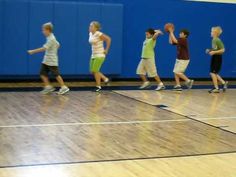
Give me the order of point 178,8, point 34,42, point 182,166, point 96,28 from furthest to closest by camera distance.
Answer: point 178,8
point 34,42
point 96,28
point 182,166

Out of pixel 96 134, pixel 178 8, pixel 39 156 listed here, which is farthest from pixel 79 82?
pixel 39 156

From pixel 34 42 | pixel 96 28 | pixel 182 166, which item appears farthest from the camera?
pixel 34 42

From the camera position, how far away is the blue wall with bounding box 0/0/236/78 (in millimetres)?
11953

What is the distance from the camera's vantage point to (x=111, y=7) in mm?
12719

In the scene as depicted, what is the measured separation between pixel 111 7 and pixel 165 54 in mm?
2217

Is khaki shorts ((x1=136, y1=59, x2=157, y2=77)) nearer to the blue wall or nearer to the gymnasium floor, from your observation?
the gymnasium floor

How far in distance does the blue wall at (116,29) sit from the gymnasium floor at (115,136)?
2499 millimetres

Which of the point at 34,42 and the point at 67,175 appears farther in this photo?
the point at 34,42

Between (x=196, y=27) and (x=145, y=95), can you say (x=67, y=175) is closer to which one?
(x=145, y=95)

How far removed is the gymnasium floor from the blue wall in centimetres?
250

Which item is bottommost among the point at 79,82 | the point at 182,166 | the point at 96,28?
the point at 79,82

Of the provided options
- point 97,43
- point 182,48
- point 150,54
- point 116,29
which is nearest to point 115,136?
point 97,43

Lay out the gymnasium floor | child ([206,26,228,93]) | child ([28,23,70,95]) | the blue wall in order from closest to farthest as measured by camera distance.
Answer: the gymnasium floor < child ([28,23,70,95]) < child ([206,26,228,93]) < the blue wall

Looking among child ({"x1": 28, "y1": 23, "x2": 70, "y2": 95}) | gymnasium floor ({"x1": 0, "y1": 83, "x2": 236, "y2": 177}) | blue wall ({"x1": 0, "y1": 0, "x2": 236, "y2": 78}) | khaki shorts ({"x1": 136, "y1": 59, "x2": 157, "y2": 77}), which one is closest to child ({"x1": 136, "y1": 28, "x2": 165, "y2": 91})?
khaki shorts ({"x1": 136, "y1": 59, "x2": 157, "y2": 77})
